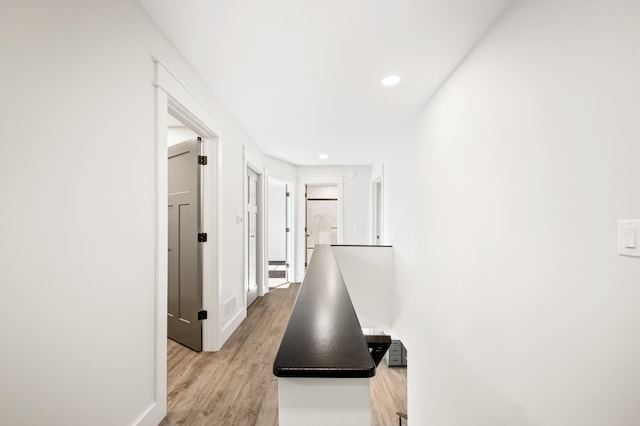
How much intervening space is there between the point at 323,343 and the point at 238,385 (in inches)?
77.7

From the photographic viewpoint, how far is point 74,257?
3.52 feet

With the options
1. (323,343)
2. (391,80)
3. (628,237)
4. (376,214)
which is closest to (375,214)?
(376,214)

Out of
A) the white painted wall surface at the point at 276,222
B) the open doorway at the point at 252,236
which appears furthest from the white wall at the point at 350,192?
the white painted wall surface at the point at 276,222

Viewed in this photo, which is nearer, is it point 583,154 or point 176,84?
point 583,154

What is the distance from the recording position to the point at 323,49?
5.70 ft

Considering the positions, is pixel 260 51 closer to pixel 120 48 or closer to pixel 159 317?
pixel 120 48

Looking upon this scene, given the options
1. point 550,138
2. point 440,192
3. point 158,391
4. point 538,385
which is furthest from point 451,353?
point 158,391

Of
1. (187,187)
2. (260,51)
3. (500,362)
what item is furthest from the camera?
(187,187)

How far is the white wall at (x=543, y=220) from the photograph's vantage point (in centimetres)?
85

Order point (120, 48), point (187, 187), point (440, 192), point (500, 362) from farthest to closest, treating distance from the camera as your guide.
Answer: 1. point (187, 187)
2. point (440, 192)
3. point (500, 362)
4. point (120, 48)

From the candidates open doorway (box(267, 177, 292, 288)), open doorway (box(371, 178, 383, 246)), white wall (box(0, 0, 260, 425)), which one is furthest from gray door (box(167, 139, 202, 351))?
open doorway (box(267, 177, 292, 288))

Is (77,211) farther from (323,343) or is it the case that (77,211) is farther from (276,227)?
(276,227)

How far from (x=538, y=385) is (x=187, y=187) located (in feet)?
9.30

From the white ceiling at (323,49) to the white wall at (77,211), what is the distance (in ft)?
1.16
